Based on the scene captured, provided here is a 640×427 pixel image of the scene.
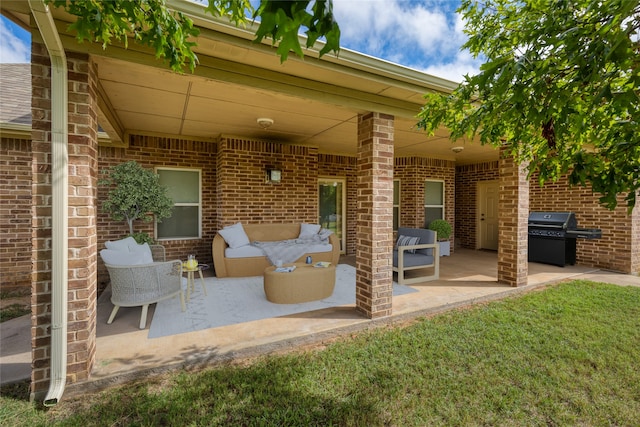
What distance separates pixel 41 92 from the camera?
7.02 feet

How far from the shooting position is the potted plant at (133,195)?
4.66m

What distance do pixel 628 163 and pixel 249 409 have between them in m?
2.71

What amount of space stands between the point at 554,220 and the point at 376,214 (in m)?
5.68

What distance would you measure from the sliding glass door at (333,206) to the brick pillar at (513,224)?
3.85 meters

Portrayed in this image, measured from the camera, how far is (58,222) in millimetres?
2109

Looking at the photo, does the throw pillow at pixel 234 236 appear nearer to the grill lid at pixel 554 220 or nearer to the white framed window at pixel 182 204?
the white framed window at pixel 182 204

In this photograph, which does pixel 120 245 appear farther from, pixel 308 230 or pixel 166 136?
pixel 308 230

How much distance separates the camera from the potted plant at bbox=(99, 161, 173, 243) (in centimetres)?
466

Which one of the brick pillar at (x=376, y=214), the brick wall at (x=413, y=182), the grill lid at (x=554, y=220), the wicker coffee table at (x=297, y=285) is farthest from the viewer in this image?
the brick wall at (x=413, y=182)

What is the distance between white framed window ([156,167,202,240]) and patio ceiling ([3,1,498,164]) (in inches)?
37.5

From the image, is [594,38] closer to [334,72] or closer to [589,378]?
[334,72]

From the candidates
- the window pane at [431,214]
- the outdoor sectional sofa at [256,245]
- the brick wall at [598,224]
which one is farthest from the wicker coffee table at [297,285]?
the window pane at [431,214]

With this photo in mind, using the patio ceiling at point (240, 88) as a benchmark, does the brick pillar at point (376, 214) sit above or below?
below

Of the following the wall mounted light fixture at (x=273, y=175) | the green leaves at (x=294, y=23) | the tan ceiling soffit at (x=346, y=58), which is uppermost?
the tan ceiling soffit at (x=346, y=58)
